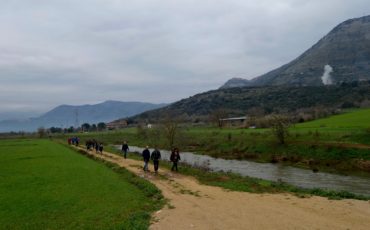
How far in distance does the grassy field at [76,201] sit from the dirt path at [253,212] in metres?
1.23

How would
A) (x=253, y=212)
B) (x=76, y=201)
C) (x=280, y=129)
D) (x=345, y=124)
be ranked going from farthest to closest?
(x=345, y=124) < (x=280, y=129) < (x=76, y=201) < (x=253, y=212)

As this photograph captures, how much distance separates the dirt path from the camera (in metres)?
15.1

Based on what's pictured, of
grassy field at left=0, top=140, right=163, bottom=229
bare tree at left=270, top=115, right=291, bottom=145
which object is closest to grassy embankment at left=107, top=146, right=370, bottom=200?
grassy field at left=0, top=140, right=163, bottom=229

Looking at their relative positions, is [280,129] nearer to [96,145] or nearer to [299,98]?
[96,145]

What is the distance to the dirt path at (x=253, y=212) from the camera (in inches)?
596

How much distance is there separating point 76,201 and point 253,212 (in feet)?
31.4

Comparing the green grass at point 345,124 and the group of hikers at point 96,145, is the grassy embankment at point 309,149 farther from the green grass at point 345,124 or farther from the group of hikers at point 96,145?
the group of hikers at point 96,145

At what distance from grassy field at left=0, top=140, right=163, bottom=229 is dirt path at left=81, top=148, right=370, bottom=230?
1.23 meters

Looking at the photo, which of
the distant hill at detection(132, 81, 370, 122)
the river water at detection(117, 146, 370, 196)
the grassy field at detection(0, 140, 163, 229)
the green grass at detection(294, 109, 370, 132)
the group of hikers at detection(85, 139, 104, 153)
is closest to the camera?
the grassy field at detection(0, 140, 163, 229)

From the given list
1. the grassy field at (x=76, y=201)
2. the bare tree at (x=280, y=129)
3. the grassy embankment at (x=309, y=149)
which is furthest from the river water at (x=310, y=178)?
the bare tree at (x=280, y=129)

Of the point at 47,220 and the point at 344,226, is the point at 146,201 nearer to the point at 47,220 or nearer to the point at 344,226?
the point at 47,220

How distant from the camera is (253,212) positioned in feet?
56.4

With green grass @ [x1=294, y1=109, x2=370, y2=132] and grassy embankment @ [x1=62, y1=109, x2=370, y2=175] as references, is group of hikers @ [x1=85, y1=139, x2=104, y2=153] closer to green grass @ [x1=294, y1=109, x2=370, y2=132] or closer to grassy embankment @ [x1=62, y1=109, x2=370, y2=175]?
grassy embankment @ [x1=62, y1=109, x2=370, y2=175]

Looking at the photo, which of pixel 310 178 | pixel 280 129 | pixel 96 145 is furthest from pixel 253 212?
pixel 96 145
